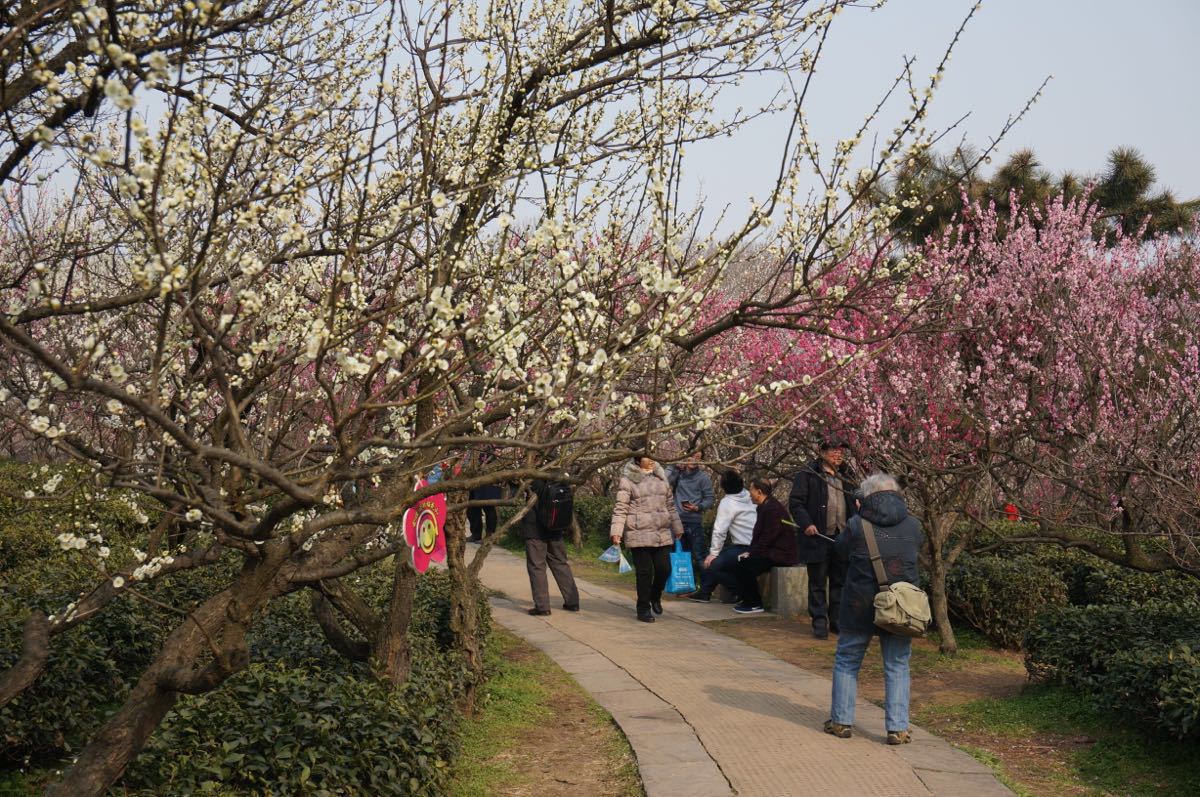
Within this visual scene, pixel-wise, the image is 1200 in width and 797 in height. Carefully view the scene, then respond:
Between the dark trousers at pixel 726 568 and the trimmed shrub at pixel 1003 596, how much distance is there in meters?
2.86

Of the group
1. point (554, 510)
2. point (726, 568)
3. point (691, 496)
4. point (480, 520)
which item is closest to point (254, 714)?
point (554, 510)

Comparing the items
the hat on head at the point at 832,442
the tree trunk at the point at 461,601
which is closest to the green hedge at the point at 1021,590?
the hat on head at the point at 832,442

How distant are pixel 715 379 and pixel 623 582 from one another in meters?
11.1

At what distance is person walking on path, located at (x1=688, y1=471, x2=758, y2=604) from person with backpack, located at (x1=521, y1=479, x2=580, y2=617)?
213cm

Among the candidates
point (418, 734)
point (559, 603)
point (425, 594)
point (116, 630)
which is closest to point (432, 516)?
point (418, 734)

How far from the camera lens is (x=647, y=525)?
1197 centimetres

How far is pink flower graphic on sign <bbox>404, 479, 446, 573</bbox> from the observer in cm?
564

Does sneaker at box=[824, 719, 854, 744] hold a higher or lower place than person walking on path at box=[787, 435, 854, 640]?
lower

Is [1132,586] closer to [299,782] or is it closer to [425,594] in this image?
[425,594]

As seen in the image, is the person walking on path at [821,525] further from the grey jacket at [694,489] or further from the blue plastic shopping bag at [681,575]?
the grey jacket at [694,489]

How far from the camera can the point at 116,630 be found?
676 centimetres

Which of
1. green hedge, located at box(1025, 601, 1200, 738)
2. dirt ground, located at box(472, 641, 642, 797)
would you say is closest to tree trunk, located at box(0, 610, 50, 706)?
dirt ground, located at box(472, 641, 642, 797)

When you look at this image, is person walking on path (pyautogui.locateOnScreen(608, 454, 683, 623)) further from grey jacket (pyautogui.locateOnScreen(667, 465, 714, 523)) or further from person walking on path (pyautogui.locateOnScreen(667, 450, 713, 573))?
grey jacket (pyautogui.locateOnScreen(667, 465, 714, 523))

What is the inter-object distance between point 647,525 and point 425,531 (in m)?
6.20
